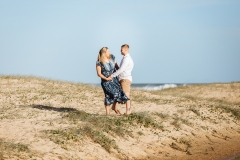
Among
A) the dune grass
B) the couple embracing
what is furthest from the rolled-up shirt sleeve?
the dune grass

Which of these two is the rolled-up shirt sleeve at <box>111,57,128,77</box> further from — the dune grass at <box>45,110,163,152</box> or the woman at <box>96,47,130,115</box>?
the dune grass at <box>45,110,163,152</box>

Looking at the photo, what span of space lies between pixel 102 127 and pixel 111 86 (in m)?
1.68

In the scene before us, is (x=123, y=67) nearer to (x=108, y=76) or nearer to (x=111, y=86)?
(x=108, y=76)

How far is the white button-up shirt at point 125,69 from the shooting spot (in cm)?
1535

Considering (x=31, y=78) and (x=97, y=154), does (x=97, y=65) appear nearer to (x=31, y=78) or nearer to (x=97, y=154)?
(x=97, y=154)

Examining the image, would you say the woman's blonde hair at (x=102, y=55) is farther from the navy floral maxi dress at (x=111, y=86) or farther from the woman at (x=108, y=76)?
the navy floral maxi dress at (x=111, y=86)

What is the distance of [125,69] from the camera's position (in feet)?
50.8

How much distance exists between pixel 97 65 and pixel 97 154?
3.73m

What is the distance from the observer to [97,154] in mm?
12547

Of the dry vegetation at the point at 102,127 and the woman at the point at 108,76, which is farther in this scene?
the woman at the point at 108,76

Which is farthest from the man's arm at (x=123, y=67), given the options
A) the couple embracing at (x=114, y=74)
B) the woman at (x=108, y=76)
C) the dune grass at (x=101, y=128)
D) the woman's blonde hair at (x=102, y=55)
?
the dune grass at (x=101, y=128)

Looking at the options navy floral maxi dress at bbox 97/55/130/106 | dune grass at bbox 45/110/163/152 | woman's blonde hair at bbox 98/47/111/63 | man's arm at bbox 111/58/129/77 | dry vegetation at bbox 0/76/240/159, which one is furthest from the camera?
navy floral maxi dress at bbox 97/55/130/106

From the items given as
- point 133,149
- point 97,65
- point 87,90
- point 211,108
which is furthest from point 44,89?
point 133,149

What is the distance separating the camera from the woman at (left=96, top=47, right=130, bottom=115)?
15477 mm
